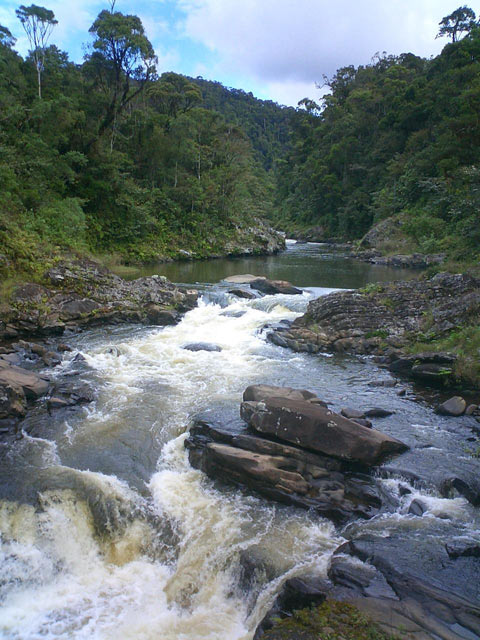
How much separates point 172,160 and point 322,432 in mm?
34030

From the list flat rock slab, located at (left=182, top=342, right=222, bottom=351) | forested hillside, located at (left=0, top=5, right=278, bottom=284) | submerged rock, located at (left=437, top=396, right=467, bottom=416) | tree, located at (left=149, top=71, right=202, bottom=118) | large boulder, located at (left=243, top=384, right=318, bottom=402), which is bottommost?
submerged rock, located at (left=437, top=396, right=467, bottom=416)

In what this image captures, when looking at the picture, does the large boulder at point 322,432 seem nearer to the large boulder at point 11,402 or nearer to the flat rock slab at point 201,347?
the large boulder at point 11,402

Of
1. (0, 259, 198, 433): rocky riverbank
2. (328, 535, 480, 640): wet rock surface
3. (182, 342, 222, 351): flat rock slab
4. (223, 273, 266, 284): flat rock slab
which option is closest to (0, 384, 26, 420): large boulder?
(0, 259, 198, 433): rocky riverbank

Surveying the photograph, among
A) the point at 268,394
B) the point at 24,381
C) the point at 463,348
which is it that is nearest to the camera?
the point at 268,394

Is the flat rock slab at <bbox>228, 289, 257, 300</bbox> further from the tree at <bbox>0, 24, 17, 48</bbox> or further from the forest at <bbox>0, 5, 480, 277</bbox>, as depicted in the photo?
the tree at <bbox>0, 24, 17, 48</bbox>

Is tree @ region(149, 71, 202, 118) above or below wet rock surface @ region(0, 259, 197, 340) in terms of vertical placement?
above

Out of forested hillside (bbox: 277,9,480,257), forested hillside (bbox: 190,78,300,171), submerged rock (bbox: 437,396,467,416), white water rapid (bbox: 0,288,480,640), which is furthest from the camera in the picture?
forested hillside (bbox: 190,78,300,171)

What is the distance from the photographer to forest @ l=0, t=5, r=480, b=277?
21062mm

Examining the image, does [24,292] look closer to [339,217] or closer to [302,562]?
[302,562]

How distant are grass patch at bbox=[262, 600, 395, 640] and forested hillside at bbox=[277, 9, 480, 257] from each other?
18.2 metres

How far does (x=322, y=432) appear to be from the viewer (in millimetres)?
6898

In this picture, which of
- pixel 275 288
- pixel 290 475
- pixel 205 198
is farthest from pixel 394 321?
pixel 205 198

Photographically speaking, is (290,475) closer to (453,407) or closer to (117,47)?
(453,407)

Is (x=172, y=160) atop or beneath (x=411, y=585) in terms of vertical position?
atop
